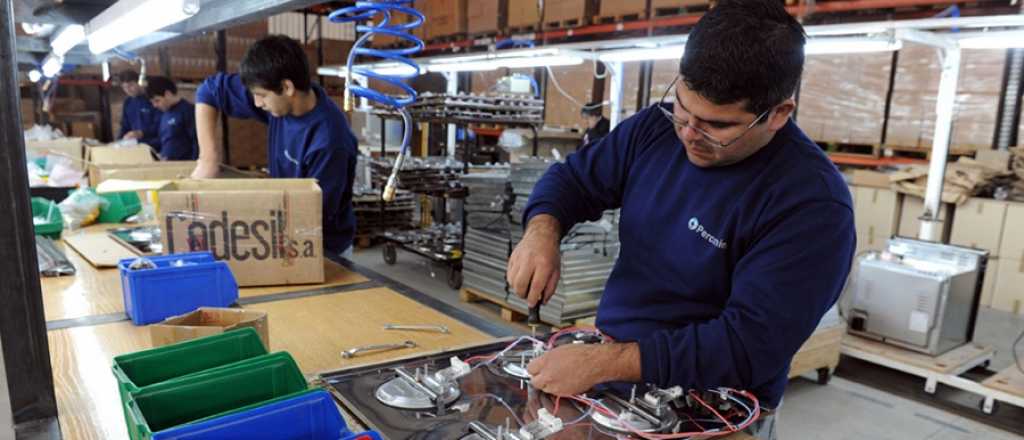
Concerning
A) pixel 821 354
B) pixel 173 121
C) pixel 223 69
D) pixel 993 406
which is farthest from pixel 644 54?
pixel 223 69

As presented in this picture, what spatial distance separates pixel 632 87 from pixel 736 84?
18.8 feet

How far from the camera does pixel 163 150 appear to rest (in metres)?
5.14

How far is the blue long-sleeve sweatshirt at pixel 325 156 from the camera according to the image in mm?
2391

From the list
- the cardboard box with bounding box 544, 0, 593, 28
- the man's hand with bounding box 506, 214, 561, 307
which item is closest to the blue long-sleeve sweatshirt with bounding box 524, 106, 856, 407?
the man's hand with bounding box 506, 214, 561, 307

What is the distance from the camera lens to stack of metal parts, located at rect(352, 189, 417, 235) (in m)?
6.36

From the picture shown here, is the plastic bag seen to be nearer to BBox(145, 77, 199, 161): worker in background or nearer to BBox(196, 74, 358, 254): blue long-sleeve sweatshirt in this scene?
BBox(196, 74, 358, 254): blue long-sleeve sweatshirt

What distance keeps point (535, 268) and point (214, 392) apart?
614mm

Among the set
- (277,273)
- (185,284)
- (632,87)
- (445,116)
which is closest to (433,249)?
(445,116)

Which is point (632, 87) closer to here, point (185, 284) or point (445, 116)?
→ point (445, 116)

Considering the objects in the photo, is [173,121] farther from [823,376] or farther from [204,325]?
[823,376]

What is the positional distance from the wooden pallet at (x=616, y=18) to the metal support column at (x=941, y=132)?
7.96ft

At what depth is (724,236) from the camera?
124cm

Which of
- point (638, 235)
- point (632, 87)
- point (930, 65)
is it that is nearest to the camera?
point (638, 235)

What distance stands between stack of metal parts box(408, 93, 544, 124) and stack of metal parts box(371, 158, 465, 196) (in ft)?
1.50
